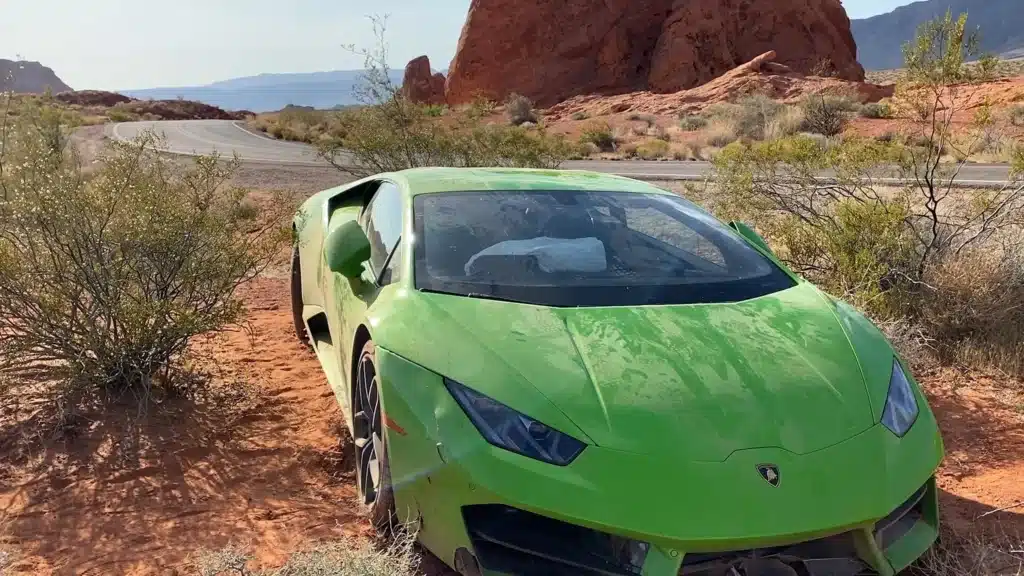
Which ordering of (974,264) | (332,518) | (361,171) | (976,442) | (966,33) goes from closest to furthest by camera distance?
(332,518)
(976,442)
(974,264)
(966,33)
(361,171)

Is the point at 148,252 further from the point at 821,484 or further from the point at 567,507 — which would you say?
the point at 821,484

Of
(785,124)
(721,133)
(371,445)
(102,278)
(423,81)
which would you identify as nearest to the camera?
(371,445)

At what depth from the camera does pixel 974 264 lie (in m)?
5.12

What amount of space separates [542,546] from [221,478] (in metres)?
1.93

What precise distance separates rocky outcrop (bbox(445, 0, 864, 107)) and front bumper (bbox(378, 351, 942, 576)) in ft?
142

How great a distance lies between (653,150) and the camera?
76.9 ft

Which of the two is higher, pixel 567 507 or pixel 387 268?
pixel 387 268

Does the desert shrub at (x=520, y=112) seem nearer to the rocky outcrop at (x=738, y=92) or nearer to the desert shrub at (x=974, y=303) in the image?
the rocky outcrop at (x=738, y=92)

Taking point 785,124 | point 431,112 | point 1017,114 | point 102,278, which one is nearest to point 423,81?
point 785,124

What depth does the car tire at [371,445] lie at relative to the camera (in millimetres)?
2480

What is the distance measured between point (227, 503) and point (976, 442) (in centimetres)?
366

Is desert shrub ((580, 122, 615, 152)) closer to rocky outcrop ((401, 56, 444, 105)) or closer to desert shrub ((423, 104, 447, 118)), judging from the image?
desert shrub ((423, 104, 447, 118))

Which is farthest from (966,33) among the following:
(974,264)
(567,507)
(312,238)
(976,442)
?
(567,507)

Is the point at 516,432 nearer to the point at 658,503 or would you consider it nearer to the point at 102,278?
the point at 658,503
